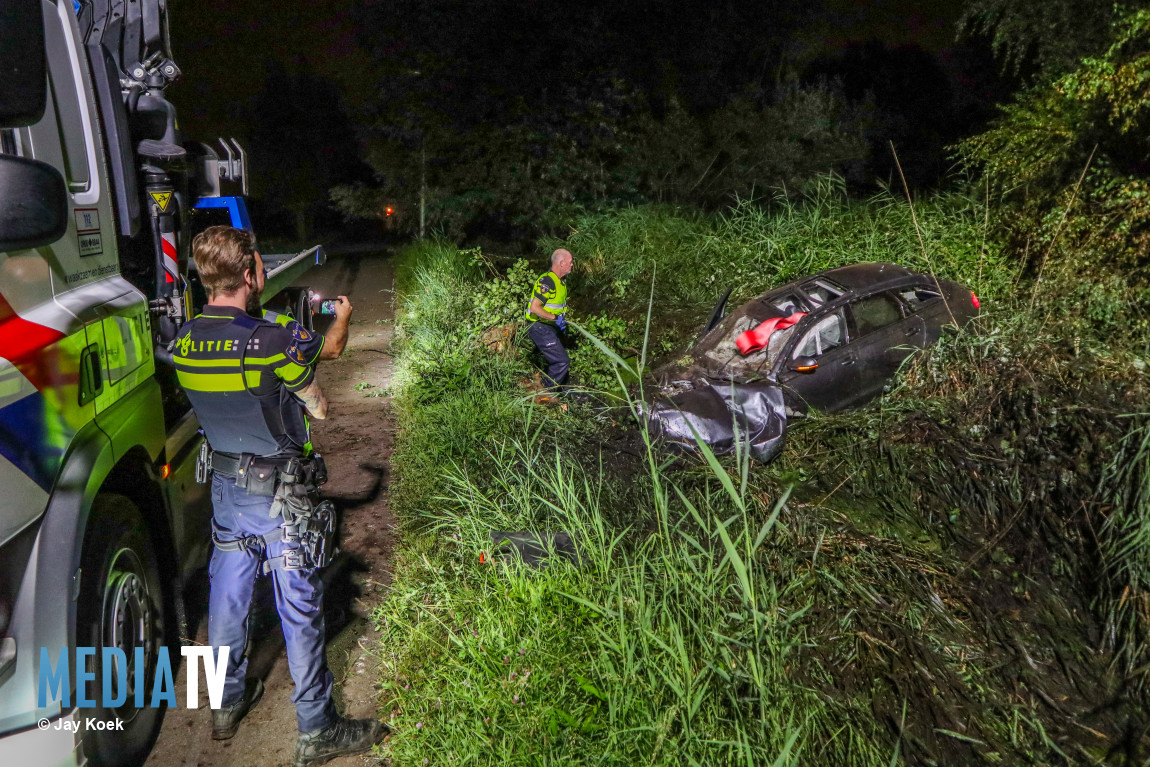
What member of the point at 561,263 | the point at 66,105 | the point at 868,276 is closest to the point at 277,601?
the point at 66,105

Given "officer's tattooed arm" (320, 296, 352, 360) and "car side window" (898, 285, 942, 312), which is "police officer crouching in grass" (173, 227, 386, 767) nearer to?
"officer's tattooed arm" (320, 296, 352, 360)

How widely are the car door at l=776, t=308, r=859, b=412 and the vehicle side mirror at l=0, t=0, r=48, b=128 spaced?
4955mm

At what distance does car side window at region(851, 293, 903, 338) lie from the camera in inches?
249

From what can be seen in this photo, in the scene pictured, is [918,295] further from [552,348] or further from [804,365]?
Result: [552,348]

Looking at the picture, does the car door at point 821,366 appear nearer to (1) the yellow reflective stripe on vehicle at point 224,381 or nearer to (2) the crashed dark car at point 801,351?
(2) the crashed dark car at point 801,351

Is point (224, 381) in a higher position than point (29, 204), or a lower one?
lower

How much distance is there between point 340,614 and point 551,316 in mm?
3708

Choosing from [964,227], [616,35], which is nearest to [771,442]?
[964,227]

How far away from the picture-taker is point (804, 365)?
19.6ft

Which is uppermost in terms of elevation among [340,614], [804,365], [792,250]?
[804,365]

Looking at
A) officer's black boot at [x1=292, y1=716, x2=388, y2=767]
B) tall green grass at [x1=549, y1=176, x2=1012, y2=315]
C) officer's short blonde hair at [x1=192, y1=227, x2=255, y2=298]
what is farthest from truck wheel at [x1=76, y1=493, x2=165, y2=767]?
tall green grass at [x1=549, y1=176, x2=1012, y2=315]

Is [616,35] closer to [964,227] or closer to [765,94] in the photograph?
[765,94]

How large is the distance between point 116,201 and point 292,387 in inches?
54.6

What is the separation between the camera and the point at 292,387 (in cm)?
289
